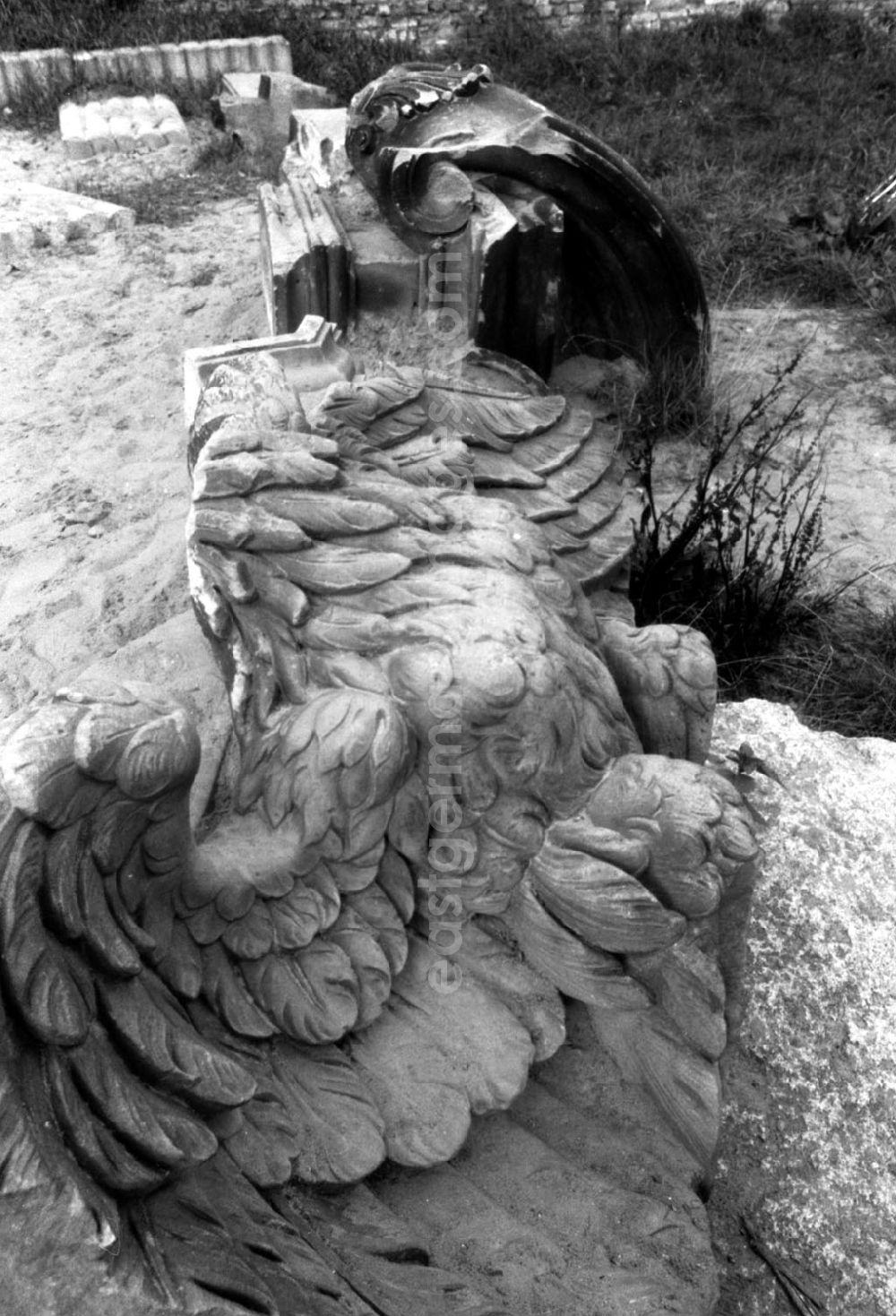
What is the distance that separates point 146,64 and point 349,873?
7487mm

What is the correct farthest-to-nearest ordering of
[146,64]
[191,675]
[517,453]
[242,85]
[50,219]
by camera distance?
[146,64] → [242,85] → [50,219] → [517,453] → [191,675]

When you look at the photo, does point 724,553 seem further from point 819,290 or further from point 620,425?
point 819,290

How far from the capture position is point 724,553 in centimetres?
340

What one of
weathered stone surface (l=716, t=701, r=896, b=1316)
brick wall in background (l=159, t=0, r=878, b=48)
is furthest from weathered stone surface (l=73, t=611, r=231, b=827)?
brick wall in background (l=159, t=0, r=878, b=48)

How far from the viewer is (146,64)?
23.9ft

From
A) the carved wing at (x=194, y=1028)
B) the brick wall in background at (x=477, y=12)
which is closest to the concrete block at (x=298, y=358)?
the carved wing at (x=194, y=1028)

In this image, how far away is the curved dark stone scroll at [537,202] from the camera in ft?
11.3

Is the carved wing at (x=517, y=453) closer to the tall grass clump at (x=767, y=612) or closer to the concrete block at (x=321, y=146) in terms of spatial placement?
the tall grass clump at (x=767, y=612)

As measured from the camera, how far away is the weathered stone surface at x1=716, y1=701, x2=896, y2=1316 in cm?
166

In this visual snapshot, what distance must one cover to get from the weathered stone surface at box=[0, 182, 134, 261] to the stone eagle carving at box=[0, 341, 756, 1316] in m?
4.39

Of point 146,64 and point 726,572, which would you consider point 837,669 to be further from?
point 146,64

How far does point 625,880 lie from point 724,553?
215cm

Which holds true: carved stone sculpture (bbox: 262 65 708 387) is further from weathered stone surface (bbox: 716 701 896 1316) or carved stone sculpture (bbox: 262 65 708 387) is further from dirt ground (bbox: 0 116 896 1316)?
weathered stone surface (bbox: 716 701 896 1316)

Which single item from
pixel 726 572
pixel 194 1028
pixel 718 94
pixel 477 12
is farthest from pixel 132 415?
pixel 477 12
